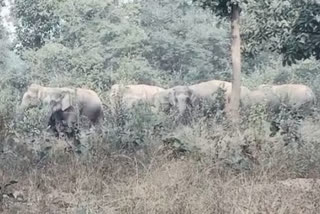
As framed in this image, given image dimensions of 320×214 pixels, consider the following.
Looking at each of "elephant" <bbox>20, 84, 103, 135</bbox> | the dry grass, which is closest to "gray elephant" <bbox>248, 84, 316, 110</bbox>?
"elephant" <bbox>20, 84, 103, 135</bbox>

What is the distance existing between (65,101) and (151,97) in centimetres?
249

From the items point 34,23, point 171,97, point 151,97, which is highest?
point 34,23

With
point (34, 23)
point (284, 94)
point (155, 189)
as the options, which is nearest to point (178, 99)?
point (284, 94)

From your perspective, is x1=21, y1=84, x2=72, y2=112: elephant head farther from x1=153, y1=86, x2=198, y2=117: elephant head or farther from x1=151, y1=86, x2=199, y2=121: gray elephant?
x1=153, y1=86, x2=198, y2=117: elephant head

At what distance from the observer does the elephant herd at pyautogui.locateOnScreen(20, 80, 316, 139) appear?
10625 millimetres

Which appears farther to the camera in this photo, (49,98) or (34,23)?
(34,23)

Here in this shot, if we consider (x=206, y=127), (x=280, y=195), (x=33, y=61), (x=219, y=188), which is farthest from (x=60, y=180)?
(x=33, y=61)

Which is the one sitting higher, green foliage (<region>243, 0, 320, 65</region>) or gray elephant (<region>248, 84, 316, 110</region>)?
green foliage (<region>243, 0, 320, 65</region>)

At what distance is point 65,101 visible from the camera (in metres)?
10.7

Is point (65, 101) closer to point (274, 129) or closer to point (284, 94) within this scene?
point (284, 94)

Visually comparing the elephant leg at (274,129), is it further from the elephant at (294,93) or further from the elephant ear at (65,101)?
the elephant at (294,93)

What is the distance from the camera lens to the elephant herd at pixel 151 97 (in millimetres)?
10625

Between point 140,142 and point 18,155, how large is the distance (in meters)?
1.01

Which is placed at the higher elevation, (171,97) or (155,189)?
(155,189)
